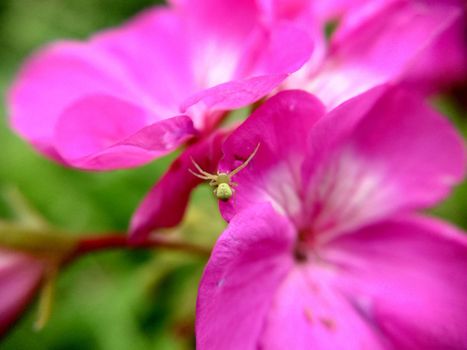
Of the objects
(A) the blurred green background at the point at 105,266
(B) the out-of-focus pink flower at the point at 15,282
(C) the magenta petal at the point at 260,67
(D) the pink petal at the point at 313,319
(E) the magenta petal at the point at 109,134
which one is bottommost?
(A) the blurred green background at the point at 105,266

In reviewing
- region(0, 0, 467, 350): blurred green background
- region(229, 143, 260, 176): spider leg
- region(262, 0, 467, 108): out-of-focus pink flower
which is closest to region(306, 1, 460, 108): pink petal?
region(262, 0, 467, 108): out-of-focus pink flower

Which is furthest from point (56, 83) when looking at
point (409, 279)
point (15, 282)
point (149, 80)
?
point (409, 279)

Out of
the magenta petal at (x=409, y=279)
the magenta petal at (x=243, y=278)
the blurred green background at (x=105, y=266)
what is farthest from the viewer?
the blurred green background at (x=105, y=266)

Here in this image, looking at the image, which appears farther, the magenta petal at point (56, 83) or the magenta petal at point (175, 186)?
the magenta petal at point (56, 83)

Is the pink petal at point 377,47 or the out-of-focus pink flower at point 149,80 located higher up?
the pink petal at point 377,47

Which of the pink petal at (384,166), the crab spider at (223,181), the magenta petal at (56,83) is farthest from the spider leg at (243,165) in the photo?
the magenta petal at (56,83)

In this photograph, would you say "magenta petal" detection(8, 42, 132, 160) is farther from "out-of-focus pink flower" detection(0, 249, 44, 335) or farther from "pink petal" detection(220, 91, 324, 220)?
"pink petal" detection(220, 91, 324, 220)

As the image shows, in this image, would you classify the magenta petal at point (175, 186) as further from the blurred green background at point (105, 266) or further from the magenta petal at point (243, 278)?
the blurred green background at point (105, 266)

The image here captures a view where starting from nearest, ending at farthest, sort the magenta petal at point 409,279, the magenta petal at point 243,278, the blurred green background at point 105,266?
the magenta petal at point 243,278, the magenta petal at point 409,279, the blurred green background at point 105,266
